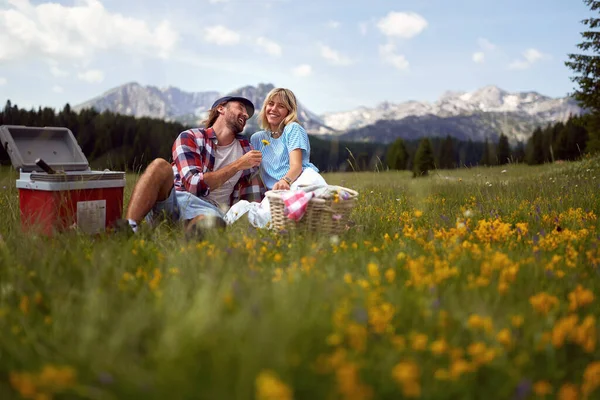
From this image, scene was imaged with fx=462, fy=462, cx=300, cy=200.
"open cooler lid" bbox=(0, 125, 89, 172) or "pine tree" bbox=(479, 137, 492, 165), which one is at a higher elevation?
"pine tree" bbox=(479, 137, 492, 165)

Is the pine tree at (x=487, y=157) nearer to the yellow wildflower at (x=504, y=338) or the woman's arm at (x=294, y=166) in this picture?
the woman's arm at (x=294, y=166)

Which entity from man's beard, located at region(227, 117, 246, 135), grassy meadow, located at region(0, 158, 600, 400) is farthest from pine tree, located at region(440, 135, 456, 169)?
grassy meadow, located at region(0, 158, 600, 400)

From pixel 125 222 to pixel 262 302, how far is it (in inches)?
105

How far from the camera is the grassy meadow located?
62.9 inches

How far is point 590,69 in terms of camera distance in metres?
24.7

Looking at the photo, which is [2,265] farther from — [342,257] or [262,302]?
[342,257]

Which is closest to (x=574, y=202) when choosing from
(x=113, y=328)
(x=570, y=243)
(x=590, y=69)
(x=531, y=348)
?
(x=570, y=243)

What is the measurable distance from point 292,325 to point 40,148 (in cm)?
420

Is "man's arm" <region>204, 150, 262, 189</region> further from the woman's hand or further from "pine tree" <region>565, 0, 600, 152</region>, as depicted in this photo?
"pine tree" <region>565, 0, 600, 152</region>

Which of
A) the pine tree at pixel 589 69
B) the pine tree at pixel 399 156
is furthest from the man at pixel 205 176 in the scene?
the pine tree at pixel 399 156

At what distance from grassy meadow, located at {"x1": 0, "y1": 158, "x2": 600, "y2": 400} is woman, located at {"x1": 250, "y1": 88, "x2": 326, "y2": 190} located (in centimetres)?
247

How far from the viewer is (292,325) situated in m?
1.82

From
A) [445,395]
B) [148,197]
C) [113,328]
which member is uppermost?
[148,197]

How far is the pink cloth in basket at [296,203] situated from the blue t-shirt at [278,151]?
1.38m
